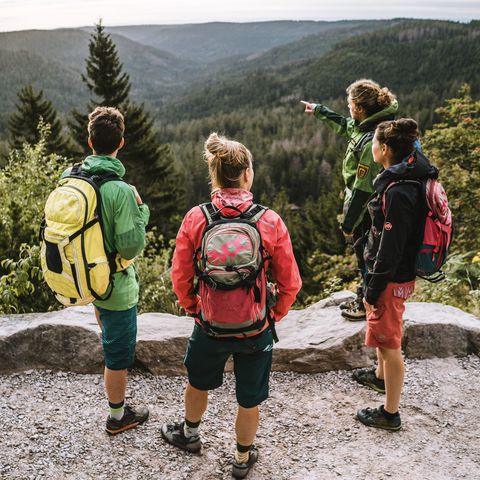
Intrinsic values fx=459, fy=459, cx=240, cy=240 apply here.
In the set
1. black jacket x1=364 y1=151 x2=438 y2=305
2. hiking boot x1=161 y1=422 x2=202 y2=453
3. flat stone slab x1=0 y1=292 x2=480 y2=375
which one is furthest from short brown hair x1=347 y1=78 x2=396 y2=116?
hiking boot x1=161 y1=422 x2=202 y2=453

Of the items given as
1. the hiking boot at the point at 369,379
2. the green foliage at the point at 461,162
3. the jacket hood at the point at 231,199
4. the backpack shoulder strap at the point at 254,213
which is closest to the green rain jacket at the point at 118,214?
the jacket hood at the point at 231,199

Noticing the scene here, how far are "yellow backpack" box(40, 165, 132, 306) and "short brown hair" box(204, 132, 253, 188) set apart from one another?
732 mm

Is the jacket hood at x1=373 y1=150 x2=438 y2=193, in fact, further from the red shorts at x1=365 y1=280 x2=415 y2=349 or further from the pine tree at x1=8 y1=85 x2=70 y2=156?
the pine tree at x1=8 y1=85 x2=70 y2=156

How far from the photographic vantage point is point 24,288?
207 inches

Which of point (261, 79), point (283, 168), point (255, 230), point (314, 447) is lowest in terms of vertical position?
point (283, 168)

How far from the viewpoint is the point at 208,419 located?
375cm

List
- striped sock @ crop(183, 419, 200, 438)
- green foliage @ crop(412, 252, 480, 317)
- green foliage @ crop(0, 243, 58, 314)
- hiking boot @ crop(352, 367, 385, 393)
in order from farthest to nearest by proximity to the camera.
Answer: green foliage @ crop(412, 252, 480, 317) → green foliage @ crop(0, 243, 58, 314) → hiking boot @ crop(352, 367, 385, 393) → striped sock @ crop(183, 419, 200, 438)

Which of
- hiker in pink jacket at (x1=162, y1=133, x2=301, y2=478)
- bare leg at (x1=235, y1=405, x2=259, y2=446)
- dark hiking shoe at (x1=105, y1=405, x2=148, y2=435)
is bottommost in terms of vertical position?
dark hiking shoe at (x1=105, y1=405, x2=148, y2=435)

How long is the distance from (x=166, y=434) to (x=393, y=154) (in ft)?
8.46

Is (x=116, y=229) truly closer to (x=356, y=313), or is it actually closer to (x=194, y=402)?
(x=194, y=402)

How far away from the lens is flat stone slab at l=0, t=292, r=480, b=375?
424 centimetres

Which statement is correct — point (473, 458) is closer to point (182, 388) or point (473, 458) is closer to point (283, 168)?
point (182, 388)

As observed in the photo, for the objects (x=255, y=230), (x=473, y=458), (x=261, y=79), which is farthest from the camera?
(x=261, y=79)

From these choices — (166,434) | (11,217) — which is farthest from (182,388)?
(11,217)
